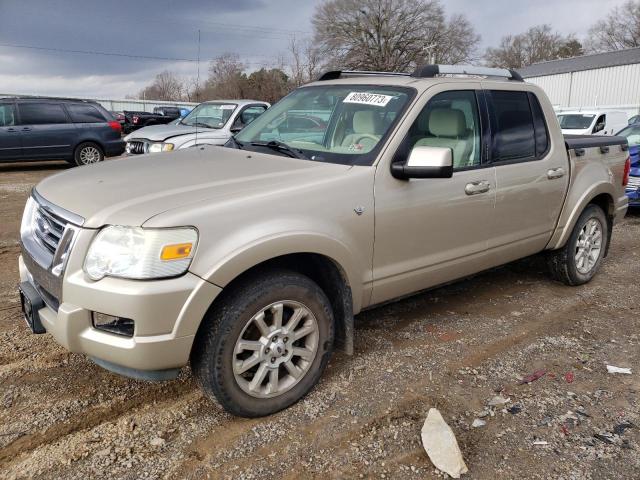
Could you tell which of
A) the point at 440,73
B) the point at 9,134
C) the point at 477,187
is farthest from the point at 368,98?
the point at 9,134

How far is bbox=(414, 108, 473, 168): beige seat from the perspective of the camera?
11.7 feet

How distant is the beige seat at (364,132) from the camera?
3299mm

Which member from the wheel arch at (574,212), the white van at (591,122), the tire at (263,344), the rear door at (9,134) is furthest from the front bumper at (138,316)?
the white van at (591,122)

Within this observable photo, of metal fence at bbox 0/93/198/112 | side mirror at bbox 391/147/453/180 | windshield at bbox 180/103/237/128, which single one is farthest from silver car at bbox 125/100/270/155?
metal fence at bbox 0/93/198/112

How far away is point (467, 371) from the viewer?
3408mm

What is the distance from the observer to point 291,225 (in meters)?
2.73

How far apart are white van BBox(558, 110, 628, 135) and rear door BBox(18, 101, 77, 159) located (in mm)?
14092

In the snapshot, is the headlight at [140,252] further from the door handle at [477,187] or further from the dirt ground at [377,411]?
the door handle at [477,187]

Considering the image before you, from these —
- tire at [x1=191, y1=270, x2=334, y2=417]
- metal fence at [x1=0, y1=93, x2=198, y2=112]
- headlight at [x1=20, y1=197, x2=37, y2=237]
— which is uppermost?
metal fence at [x1=0, y1=93, x2=198, y2=112]

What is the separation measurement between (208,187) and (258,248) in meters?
0.44

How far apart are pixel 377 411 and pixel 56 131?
12460 mm

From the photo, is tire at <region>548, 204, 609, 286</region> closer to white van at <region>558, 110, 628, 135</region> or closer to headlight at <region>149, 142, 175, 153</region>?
headlight at <region>149, 142, 175, 153</region>

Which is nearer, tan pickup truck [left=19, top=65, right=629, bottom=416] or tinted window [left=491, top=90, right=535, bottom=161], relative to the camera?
tan pickup truck [left=19, top=65, right=629, bottom=416]

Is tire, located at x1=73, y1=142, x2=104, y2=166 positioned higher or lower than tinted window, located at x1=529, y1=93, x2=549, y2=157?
lower
